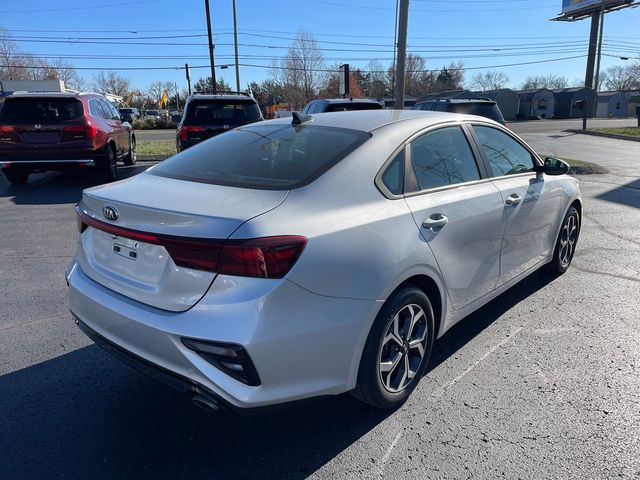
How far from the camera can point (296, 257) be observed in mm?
2162

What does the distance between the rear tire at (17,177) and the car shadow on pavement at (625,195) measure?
1149cm

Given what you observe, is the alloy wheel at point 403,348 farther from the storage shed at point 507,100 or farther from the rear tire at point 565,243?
the storage shed at point 507,100

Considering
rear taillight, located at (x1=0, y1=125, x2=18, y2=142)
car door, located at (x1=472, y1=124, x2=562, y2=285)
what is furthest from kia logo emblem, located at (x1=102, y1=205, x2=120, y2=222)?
rear taillight, located at (x1=0, y1=125, x2=18, y2=142)

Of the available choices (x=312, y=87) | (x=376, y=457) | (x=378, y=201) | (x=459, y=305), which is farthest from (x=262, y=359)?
(x=312, y=87)

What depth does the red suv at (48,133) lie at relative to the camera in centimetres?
884

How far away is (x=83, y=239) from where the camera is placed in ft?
9.27

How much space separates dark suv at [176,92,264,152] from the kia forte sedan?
6.20 metres

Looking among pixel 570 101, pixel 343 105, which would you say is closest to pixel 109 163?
pixel 343 105

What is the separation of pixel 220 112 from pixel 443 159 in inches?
286

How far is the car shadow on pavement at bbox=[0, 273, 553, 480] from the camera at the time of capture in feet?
7.85

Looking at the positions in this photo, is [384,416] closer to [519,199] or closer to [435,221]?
[435,221]

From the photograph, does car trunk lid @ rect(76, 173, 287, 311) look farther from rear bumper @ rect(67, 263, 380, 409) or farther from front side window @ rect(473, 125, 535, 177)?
front side window @ rect(473, 125, 535, 177)

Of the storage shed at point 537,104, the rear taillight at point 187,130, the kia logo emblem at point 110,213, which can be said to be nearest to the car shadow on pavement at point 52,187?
the rear taillight at point 187,130

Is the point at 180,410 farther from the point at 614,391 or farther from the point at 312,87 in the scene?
the point at 312,87
